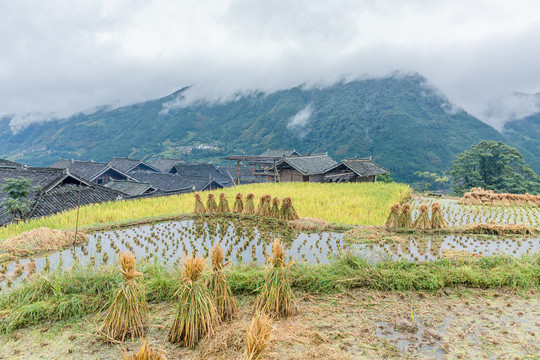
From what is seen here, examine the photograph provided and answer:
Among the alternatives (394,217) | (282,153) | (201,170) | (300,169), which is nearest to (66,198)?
(394,217)

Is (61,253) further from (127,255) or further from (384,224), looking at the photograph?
(384,224)

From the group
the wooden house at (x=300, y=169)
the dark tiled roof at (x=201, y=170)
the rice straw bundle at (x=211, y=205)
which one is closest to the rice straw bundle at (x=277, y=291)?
the rice straw bundle at (x=211, y=205)

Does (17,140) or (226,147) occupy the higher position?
(17,140)

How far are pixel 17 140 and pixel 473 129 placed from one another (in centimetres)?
14722

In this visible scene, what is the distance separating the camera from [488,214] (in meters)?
11.0

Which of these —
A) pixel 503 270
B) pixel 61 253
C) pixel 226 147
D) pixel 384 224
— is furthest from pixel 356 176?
pixel 226 147

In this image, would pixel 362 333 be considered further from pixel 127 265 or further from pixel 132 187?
pixel 132 187

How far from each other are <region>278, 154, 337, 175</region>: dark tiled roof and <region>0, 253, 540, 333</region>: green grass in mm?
20500

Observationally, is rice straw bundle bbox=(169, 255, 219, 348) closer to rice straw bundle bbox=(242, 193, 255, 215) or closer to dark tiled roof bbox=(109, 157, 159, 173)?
rice straw bundle bbox=(242, 193, 255, 215)

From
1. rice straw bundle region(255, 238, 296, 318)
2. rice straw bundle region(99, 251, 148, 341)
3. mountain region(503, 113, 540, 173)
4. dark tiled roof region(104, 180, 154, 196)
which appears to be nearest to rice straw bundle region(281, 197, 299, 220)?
rice straw bundle region(255, 238, 296, 318)

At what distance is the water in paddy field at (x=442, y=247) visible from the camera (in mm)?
6078

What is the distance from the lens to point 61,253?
6.29 metres

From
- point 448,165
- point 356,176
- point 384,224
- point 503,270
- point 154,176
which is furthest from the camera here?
point 448,165

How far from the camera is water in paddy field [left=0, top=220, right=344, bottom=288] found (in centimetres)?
561
